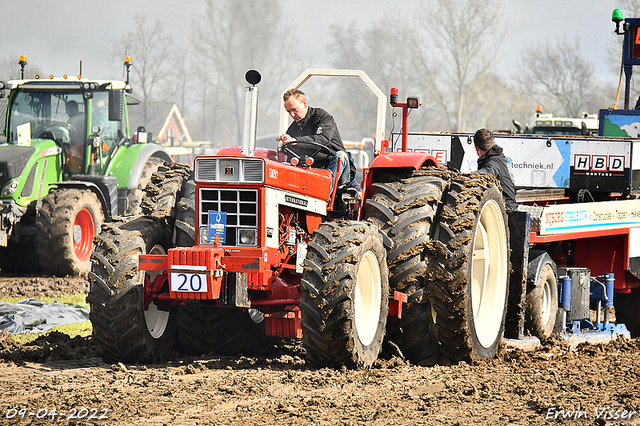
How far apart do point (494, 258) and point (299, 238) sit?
A: 199cm

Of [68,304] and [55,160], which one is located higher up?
[55,160]

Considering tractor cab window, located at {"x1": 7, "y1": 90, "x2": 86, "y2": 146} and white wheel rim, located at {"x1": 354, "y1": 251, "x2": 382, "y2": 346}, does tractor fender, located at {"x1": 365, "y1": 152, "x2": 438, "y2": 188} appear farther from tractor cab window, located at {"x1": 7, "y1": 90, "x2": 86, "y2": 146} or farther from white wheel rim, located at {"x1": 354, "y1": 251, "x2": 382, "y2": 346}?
tractor cab window, located at {"x1": 7, "y1": 90, "x2": 86, "y2": 146}

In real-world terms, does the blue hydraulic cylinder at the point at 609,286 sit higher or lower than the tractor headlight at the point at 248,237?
lower

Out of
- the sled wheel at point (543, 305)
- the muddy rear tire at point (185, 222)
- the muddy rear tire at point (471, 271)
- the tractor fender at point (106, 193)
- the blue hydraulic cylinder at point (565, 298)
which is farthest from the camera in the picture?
the tractor fender at point (106, 193)

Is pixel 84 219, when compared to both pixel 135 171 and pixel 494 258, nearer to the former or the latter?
pixel 135 171

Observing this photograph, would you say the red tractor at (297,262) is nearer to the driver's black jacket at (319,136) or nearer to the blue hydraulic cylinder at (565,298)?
the driver's black jacket at (319,136)

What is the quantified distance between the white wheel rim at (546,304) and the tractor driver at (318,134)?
2519 millimetres

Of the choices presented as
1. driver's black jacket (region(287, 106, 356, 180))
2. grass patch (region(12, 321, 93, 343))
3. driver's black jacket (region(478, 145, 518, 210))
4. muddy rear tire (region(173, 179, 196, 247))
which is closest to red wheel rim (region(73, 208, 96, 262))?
grass patch (region(12, 321, 93, 343))

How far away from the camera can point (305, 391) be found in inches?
232

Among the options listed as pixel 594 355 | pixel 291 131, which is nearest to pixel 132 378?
pixel 291 131

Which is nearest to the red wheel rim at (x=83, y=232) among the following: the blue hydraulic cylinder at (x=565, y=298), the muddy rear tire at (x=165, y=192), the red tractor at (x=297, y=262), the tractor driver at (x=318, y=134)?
the muddy rear tire at (x=165, y=192)

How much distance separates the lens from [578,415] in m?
5.27

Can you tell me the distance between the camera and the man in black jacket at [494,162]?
28.1 feet
